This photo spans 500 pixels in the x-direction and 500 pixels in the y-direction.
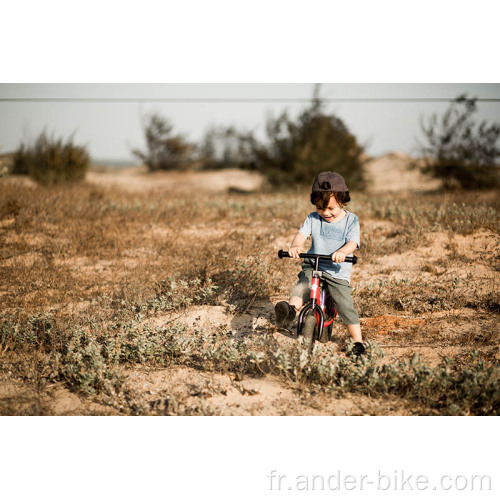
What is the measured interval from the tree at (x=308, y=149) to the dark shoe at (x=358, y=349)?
466 inches

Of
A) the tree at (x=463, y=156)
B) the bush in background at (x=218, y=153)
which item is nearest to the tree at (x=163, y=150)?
the bush in background at (x=218, y=153)

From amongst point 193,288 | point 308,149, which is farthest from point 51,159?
point 193,288

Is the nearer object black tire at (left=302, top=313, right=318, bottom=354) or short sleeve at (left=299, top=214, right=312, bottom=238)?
black tire at (left=302, top=313, right=318, bottom=354)

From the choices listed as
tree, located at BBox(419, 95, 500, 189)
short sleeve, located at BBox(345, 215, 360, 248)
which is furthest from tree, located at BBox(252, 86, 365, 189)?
short sleeve, located at BBox(345, 215, 360, 248)

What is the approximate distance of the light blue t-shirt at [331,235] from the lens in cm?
377

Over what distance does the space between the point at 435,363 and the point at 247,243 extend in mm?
3645

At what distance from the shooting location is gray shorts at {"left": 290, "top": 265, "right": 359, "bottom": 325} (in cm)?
378

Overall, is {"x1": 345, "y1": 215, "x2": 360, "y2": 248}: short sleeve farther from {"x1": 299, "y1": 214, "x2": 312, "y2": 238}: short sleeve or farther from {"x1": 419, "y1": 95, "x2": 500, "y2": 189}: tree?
{"x1": 419, "y1": 95, "x2": 500, "y2": 189}: tree

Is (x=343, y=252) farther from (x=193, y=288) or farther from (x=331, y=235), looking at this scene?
(x=193, y=288)

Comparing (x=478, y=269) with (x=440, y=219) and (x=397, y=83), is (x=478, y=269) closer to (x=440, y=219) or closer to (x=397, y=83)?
(x=440, y=219)

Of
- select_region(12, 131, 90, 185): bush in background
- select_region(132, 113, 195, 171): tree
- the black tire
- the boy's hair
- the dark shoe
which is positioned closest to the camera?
the black tire

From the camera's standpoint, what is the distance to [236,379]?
12.3 ft

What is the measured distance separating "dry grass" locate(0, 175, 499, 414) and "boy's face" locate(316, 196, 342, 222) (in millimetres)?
1208

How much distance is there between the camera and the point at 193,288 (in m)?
5.18
